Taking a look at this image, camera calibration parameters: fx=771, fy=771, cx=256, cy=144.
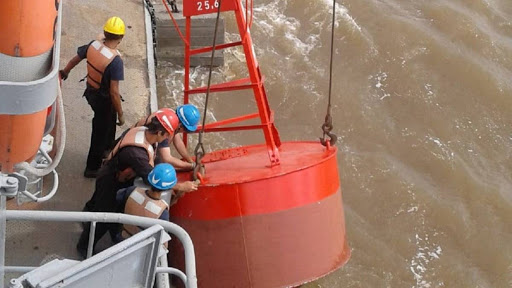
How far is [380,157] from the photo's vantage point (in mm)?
Answer: 9023

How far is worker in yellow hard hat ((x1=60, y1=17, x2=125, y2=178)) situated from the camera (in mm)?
5871

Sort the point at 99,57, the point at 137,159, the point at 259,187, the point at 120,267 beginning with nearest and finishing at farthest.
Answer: the point at 120,267 → the point at 137,159 → the point at 259,187 → the point at 99,57

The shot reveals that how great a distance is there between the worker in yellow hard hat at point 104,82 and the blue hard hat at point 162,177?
3.92 ft

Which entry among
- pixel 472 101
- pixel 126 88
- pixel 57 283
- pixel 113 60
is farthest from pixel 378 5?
pixel 57 283

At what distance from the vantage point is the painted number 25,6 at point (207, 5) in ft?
21.2

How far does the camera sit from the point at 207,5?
6.48 m

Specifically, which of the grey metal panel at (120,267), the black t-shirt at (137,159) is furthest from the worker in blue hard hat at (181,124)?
the grey metal panel at (120,267)

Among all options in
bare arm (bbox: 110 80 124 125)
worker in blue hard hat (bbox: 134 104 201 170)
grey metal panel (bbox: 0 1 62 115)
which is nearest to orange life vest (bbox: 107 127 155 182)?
worker in blue hard hat (bbox: 134 104 201 170)

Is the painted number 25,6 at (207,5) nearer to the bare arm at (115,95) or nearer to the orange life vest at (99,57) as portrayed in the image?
the orange life vest at (99,57)

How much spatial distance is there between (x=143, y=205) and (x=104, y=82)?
4.44 ft

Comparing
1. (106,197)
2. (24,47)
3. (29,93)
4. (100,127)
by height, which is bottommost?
(106,197)

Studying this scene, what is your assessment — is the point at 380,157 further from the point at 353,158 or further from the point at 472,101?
the point at 472,101

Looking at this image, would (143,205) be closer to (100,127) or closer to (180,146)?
(180,146)

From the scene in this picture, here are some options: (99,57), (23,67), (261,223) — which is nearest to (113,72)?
(99,57)
